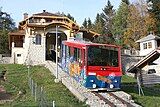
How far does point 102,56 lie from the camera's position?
2769 cm

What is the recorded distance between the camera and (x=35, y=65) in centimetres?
4878

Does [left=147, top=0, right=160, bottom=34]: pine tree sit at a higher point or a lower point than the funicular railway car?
higher

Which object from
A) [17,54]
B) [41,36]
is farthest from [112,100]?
[17,54]

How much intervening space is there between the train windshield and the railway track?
2231mm

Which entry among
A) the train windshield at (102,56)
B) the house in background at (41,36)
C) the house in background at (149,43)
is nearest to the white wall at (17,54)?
the house in background at (41,36)

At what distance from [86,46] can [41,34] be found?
24.6 metres

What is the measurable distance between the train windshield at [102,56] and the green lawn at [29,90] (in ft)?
9.88

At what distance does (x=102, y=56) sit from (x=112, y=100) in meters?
4.39

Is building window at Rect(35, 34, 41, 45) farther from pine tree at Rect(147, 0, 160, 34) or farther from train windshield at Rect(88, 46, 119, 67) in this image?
pine tree at Rect(147, 0, 160, 34)

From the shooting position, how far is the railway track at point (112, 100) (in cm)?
2283

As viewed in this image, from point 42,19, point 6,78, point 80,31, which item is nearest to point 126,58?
point 80,31

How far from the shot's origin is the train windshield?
Answer: 27359 millimetres

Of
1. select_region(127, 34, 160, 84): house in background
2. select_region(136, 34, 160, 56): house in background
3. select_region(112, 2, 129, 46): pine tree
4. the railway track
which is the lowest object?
the railway track

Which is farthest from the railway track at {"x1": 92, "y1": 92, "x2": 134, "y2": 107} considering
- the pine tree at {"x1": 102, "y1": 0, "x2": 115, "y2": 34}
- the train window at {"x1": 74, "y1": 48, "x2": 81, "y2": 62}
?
the pine tree at {"x1": 102, "y1": 0, "x2": 115, "y2": 34}
